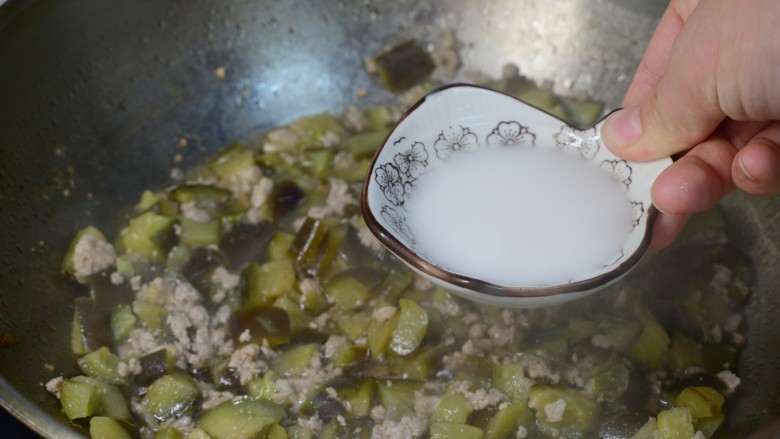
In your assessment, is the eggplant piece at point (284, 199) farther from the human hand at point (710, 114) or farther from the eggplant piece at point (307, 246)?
the human hand at point (710, 114)

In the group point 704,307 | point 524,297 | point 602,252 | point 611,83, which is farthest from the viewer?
point 611,83

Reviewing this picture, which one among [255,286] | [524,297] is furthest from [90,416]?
[524,297]

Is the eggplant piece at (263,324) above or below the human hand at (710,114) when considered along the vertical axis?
below

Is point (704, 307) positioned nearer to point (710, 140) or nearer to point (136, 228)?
point (710, 140)

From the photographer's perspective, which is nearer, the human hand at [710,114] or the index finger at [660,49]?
the human hand at [710,114]

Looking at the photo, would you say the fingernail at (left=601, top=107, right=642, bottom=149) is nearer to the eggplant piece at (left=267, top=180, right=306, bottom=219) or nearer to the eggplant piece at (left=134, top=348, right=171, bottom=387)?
the eggplant piece at (left=267, top=180, right=306, bottom=219)

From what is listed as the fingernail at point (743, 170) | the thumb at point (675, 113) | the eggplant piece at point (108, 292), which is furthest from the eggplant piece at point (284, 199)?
the fingernail at point (743, 170)

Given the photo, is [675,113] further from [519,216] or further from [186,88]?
[186,88]
